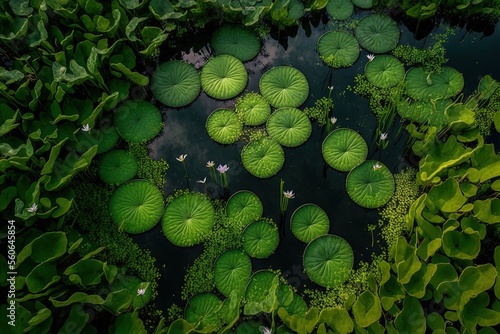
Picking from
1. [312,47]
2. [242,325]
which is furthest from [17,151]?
[312,47]

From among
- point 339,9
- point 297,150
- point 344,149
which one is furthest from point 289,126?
point 339,9

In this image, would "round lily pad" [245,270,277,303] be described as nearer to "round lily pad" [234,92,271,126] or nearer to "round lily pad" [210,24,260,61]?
"round lily pad" [234,92,271,126]

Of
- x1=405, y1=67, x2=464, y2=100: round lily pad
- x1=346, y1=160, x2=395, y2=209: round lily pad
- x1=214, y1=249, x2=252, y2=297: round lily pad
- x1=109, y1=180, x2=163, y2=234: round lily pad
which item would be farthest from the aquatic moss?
x1=109, y1=180, x2=163, y2=234: round lily pad

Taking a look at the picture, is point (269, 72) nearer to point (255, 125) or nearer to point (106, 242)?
point (255, 125)

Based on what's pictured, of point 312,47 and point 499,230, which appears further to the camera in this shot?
point 312,47

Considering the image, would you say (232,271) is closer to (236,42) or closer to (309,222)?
(309,222)

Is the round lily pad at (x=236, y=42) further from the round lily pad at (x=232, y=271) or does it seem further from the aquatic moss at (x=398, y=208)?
the round lily pad at (x=232, y=271)

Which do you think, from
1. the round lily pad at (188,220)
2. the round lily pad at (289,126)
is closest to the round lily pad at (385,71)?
the round lily pad at (289,126)
